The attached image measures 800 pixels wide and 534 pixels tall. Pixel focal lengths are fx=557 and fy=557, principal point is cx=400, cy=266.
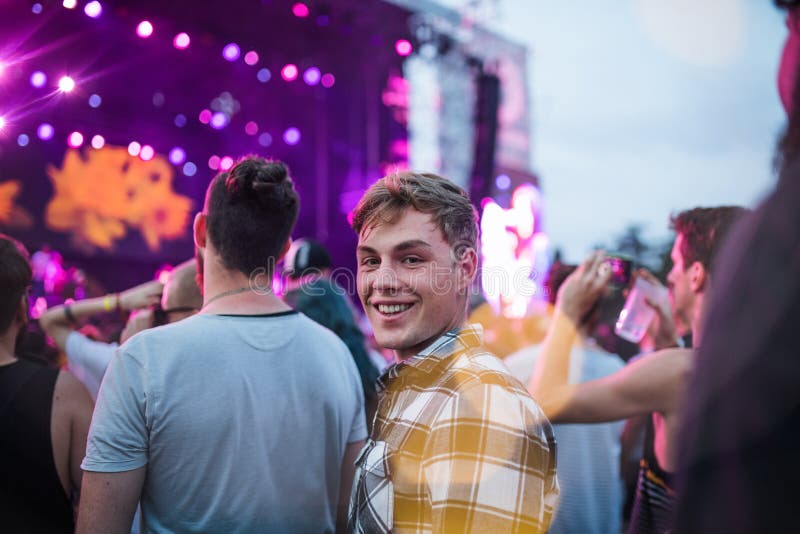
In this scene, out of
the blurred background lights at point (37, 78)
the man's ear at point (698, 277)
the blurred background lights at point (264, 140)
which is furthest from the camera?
the blurred background lights at point (264, 140)

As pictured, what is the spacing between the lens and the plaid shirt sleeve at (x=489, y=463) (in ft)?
3.19

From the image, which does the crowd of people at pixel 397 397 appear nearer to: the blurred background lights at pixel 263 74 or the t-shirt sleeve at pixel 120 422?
the t-shirt sleeve at pixel 120 422

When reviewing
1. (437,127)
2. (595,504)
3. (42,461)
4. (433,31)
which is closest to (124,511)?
(42,461)

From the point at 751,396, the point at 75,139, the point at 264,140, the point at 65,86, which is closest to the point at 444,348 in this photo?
the point at 751,396

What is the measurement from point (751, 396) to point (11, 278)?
2.34 m

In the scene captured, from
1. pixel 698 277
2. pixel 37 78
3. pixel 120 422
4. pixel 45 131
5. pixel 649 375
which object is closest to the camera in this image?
pixel 120 422

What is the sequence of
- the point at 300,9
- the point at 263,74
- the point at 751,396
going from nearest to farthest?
the point at 751,396 → the point at 300,9 → the point at 263,74

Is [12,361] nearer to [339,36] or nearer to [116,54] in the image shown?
[116,54]

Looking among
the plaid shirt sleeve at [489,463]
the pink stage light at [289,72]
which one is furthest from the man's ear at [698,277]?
the pink stage light at [289,72]

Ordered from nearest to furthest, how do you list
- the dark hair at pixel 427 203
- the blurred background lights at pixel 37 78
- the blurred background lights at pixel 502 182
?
the dark hair at pixel 427 203, the blurred background lights at pixel 37 78, the blurred background lights at pixel 502 182

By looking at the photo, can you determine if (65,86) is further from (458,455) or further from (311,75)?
(311,75)

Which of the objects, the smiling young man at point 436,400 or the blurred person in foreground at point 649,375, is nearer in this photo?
the smiling young man at point 436,400

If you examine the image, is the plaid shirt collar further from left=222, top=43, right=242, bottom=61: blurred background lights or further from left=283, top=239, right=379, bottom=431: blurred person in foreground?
left=222, top=43, right=242, bottom=61: blurred background lights

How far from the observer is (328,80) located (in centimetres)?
1130
